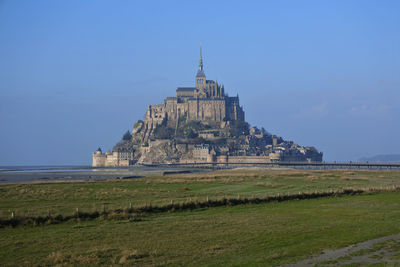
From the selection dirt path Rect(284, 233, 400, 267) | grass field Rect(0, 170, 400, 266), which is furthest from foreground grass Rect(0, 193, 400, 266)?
dirt path Rect(284, 233, 400, 267)

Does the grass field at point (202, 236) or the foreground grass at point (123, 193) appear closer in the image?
the grass field at point (202, 236)

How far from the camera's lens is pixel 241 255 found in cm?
1788

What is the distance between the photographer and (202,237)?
840 inches

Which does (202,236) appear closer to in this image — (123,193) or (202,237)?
(202,237)

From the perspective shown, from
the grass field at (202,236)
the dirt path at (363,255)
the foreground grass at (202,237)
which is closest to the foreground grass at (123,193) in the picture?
the grass field at (202,236)

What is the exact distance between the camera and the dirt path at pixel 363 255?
16.1 meters

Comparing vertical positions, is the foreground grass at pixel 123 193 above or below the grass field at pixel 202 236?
above

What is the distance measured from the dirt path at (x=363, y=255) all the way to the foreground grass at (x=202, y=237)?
545mm

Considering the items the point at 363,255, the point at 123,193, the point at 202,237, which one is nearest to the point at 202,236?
the point at 202,237

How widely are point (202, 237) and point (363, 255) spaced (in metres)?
6.62

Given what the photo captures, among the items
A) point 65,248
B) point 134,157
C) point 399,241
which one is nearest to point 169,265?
point 65,248

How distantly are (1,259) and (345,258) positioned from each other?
36.9 feet

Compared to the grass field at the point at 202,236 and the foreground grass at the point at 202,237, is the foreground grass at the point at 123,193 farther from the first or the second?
the foreground grass at the point at 202,237

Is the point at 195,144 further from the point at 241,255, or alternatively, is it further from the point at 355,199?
the point at 241,255
